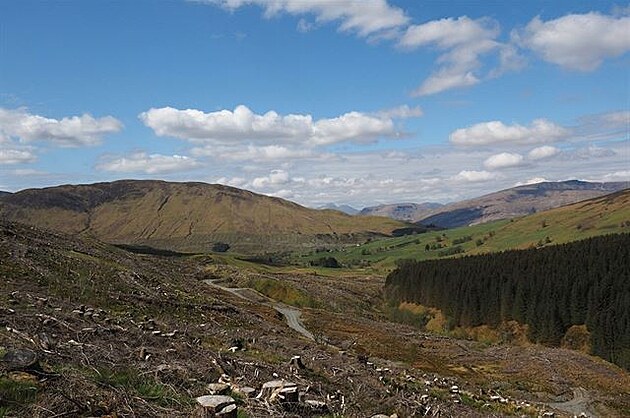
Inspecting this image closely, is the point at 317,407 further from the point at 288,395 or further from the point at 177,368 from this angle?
the point at 177,368

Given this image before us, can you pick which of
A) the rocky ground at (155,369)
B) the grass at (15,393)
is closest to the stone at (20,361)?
the rocky ground at (155,369)

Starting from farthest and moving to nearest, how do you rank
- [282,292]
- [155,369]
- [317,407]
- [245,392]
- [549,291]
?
1. [282,292]
2. [549,291]
3. [155,369]
4. [317,407]
5. [245,392]

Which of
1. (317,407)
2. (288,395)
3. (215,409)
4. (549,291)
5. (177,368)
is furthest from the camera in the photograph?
(549,291)

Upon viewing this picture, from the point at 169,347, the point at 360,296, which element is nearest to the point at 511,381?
the point at 169,347

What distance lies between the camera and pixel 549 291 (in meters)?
110

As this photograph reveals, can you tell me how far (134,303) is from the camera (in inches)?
1676

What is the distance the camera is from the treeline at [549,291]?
96562mm

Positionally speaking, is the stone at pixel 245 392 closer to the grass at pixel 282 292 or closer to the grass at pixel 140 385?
the grass at pixel 140 385

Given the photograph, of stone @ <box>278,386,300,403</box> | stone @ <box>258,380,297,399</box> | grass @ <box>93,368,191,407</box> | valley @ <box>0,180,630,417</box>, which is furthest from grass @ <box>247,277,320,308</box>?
stone @ <box>278,386,300,403</box>

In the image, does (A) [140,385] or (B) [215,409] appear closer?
(B) [215,409]

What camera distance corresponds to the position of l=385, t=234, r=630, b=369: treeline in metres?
96.6

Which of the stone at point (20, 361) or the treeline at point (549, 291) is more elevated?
the stone at point (20, 361)

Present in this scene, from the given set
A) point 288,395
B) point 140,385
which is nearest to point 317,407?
point 288,395

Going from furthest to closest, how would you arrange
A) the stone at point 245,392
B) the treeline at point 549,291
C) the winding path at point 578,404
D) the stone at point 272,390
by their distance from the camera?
the treeline at point 549,291, the winding path at point 578,404, the stone at point 245,392, the stone at point 272,390
